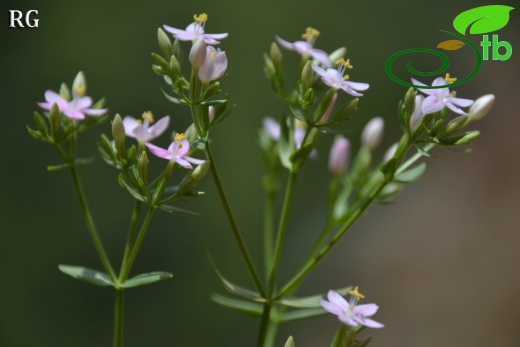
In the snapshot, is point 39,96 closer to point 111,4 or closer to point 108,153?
point 111,4

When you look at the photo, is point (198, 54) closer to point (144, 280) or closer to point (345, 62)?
point (345, 62)

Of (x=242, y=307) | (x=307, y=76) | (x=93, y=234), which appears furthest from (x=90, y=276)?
(x=307, y=76)

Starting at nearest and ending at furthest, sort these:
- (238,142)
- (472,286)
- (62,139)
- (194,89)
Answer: (194,89)
(62,139)
(472,286)
(238,142)

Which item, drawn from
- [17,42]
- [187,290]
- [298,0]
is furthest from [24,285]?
[298,0]

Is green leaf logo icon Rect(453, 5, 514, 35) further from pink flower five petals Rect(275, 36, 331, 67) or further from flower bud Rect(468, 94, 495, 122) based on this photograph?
pink flower five petals Rect(275, 36, 331, 67)

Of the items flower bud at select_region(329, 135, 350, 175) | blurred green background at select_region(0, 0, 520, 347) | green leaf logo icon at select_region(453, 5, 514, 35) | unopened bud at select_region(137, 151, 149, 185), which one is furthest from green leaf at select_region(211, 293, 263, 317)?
blurred green background at select_region(0, 0, 520, 347)

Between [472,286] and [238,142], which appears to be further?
[238,142]
